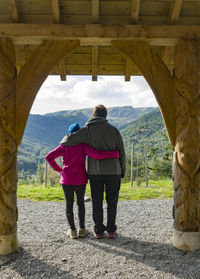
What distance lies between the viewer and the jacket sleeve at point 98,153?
3.58m

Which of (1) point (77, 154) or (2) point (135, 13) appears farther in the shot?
(1) point (77, 154)

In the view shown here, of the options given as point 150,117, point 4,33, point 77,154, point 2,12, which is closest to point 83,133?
point 77,154

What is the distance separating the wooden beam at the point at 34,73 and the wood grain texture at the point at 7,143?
8cm

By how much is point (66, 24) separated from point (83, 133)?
142 cm

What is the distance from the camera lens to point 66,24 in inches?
133

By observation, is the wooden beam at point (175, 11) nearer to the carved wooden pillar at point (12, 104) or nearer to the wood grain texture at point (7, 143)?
the carved wooden pillar at point (12, 104)

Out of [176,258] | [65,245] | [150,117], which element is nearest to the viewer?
[176,258]

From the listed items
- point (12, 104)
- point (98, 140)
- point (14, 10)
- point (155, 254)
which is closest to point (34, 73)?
point (12, 104)

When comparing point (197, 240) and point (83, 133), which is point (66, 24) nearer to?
point (83, 133)

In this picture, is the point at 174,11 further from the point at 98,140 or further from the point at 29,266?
the point at 29,266

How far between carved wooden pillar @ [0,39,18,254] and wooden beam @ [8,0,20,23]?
28 cm

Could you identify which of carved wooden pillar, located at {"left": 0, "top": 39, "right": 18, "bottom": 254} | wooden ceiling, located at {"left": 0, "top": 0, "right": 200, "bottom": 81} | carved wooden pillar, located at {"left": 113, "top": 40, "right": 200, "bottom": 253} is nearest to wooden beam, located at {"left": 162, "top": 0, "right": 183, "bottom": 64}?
wooden ceiling, located at {"left": 0, "top": 0, "right": 200, "bottom": 81}

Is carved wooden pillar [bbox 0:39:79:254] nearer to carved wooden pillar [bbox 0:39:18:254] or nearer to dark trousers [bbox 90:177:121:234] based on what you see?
carved wooden pillar [bbox 0:39:18:254]

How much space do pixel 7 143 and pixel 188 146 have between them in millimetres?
2299
